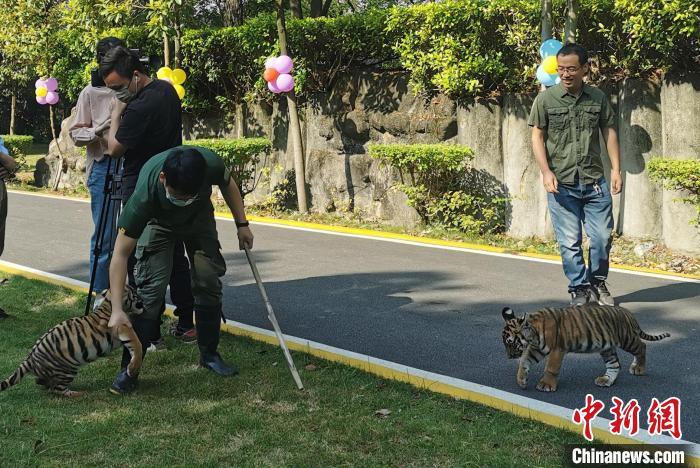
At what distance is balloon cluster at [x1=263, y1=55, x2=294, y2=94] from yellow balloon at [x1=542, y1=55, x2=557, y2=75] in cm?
456

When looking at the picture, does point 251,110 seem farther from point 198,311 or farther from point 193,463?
point 193,463

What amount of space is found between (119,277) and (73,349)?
0.65 meters

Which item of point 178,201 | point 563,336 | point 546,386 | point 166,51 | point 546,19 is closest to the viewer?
point 178,201

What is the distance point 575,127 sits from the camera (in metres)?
6.80

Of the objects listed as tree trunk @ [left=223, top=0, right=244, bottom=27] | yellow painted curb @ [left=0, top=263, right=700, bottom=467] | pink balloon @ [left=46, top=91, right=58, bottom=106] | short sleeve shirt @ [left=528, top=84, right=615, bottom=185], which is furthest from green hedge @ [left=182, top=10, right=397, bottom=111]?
yellow painted curb @ [left=0, top=263, right=700, bottom=467]

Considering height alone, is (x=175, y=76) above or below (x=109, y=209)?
above

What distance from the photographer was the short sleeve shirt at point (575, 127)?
22.2ft

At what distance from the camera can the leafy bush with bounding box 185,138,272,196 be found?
545 inches

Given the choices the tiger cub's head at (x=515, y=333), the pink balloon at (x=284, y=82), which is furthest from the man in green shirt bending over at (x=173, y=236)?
the pink balloon at (x=284, y=82)

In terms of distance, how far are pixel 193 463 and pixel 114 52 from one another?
300 cm

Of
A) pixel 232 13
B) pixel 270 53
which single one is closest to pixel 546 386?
pixel 270 53

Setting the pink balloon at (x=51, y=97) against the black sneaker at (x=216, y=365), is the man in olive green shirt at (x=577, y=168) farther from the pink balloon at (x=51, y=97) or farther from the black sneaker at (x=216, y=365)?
the pink balloon at (x=51, y=97)

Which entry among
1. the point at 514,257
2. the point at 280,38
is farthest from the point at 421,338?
the point at 280,38

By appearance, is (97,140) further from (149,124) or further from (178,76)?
(178,76)
